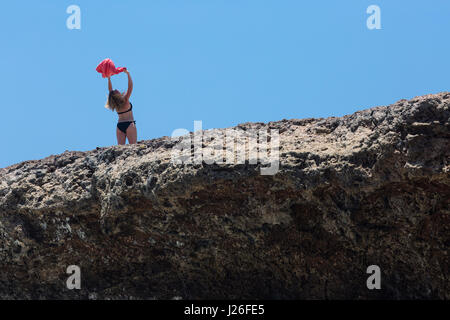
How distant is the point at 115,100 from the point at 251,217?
299 cm

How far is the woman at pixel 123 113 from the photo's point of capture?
7.30 meters

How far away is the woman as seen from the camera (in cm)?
730

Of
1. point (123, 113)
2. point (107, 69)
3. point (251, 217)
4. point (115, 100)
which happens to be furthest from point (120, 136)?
point (251, 217)

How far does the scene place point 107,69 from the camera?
7281 millimetres

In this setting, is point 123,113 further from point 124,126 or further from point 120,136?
point 120,136

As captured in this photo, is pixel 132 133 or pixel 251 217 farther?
pixel 132 133

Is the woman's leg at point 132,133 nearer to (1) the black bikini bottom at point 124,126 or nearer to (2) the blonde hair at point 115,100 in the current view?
(1) the black bikini bottom at point 124,126

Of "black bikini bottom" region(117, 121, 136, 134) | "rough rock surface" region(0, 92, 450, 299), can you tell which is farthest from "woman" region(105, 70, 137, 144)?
"rough rock surface" region(0, 92, 450, 299)

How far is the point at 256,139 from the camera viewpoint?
536 cm

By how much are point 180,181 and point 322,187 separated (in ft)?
4.29
